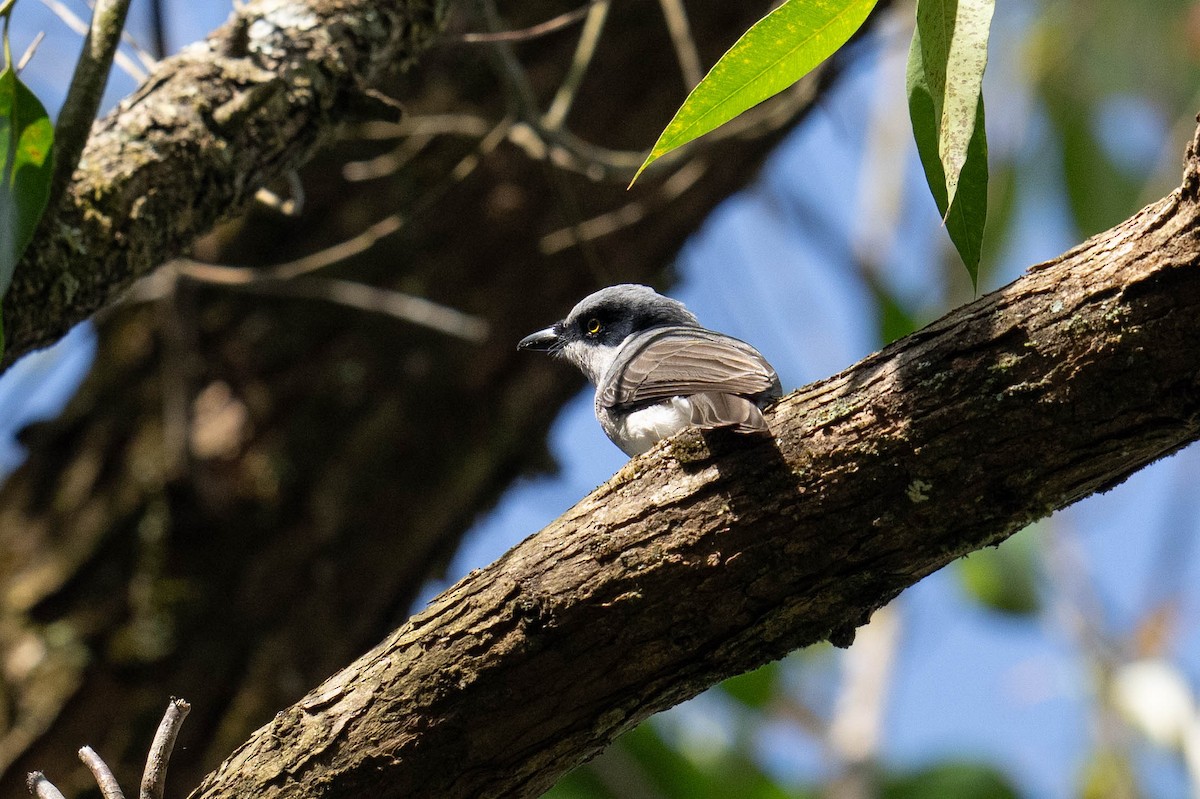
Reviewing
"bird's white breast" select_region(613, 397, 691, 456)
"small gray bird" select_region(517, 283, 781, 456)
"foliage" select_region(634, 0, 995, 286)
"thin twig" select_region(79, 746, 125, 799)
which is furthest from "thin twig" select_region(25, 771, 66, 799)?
"bird's white breast" select_region(613, 397, 691, 456)

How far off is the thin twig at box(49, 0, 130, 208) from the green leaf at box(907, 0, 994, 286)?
1.95 metres

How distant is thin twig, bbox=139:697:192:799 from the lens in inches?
95.0

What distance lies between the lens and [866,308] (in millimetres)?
6996

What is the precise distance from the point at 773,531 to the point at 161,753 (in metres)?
1.34

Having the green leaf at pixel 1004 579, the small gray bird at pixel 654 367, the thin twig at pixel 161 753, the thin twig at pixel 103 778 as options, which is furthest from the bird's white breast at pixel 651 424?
the green leaf at pixel 1004 579

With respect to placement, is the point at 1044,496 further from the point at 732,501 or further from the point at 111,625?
the point at 111,625

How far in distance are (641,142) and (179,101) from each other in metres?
2.96

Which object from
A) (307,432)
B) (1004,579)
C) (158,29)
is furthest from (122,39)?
(1004,579)

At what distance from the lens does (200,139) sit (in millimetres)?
3301

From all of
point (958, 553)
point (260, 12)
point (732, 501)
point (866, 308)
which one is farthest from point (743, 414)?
point (866, 308)

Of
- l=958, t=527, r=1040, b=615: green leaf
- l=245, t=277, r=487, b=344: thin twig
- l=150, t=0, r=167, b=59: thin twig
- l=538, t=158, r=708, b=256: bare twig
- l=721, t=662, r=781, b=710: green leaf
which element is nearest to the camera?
l=150, t=0, r=167, b=59: thin twig

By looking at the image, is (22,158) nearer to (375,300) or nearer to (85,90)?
(85,90)

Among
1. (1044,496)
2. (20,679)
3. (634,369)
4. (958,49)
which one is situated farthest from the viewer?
(20,679)

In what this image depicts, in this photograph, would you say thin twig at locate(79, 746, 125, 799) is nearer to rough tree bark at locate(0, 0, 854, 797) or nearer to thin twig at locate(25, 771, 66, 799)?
thin twig at locate(25, 771, 66, 799)
